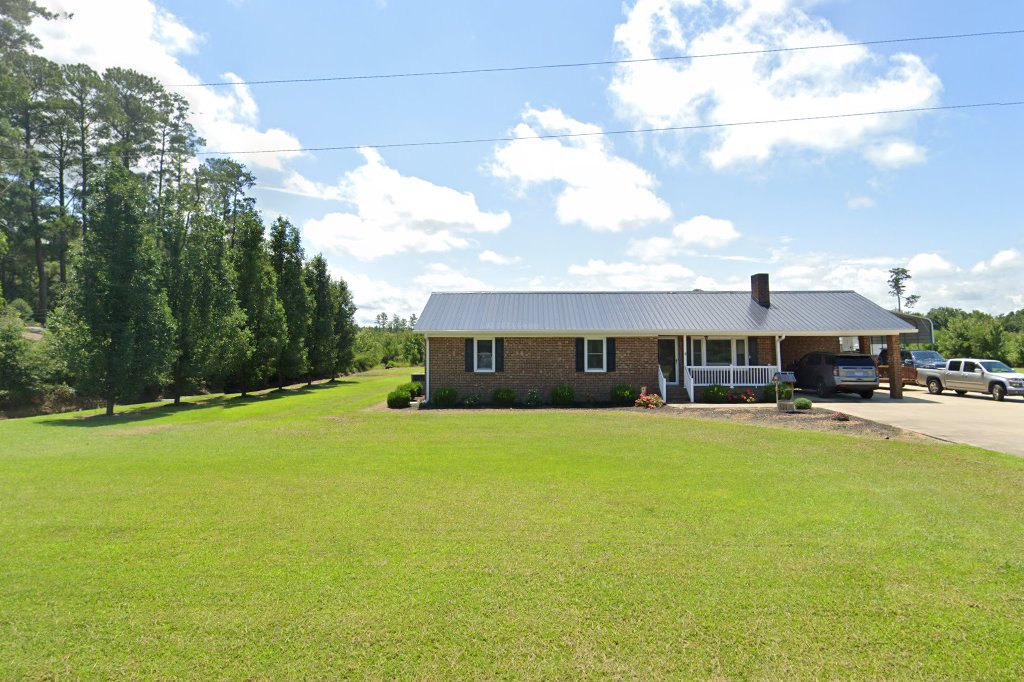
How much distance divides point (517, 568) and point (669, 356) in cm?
1944

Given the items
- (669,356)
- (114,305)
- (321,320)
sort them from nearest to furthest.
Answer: (114,305) < (669,356) < (321,320)

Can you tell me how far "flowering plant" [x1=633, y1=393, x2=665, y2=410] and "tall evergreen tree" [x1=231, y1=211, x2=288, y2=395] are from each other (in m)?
20.2

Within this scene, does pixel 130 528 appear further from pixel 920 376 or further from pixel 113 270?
pixel 920 376

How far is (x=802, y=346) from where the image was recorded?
24.5m

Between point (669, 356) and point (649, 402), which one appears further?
point (669, 356)

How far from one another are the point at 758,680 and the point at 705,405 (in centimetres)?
1770

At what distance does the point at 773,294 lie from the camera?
1017 inches

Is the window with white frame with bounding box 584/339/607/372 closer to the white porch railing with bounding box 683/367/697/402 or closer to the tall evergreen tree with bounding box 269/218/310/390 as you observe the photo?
the white porch railing with bounding box 683/367/697/402

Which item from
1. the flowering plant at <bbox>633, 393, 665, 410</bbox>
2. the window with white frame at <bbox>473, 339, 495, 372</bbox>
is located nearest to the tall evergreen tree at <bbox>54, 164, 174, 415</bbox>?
the window with white frame at <bbox>473, 339, 495, 372</bbox>

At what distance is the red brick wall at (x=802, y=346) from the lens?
79.8 feet

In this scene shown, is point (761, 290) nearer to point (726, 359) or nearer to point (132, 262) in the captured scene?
point (726, 359)

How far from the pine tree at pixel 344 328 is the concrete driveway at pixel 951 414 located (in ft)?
101

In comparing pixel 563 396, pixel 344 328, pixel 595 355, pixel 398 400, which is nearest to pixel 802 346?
pixel 595 355

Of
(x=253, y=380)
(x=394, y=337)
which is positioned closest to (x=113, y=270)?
(x=253, y=380)
